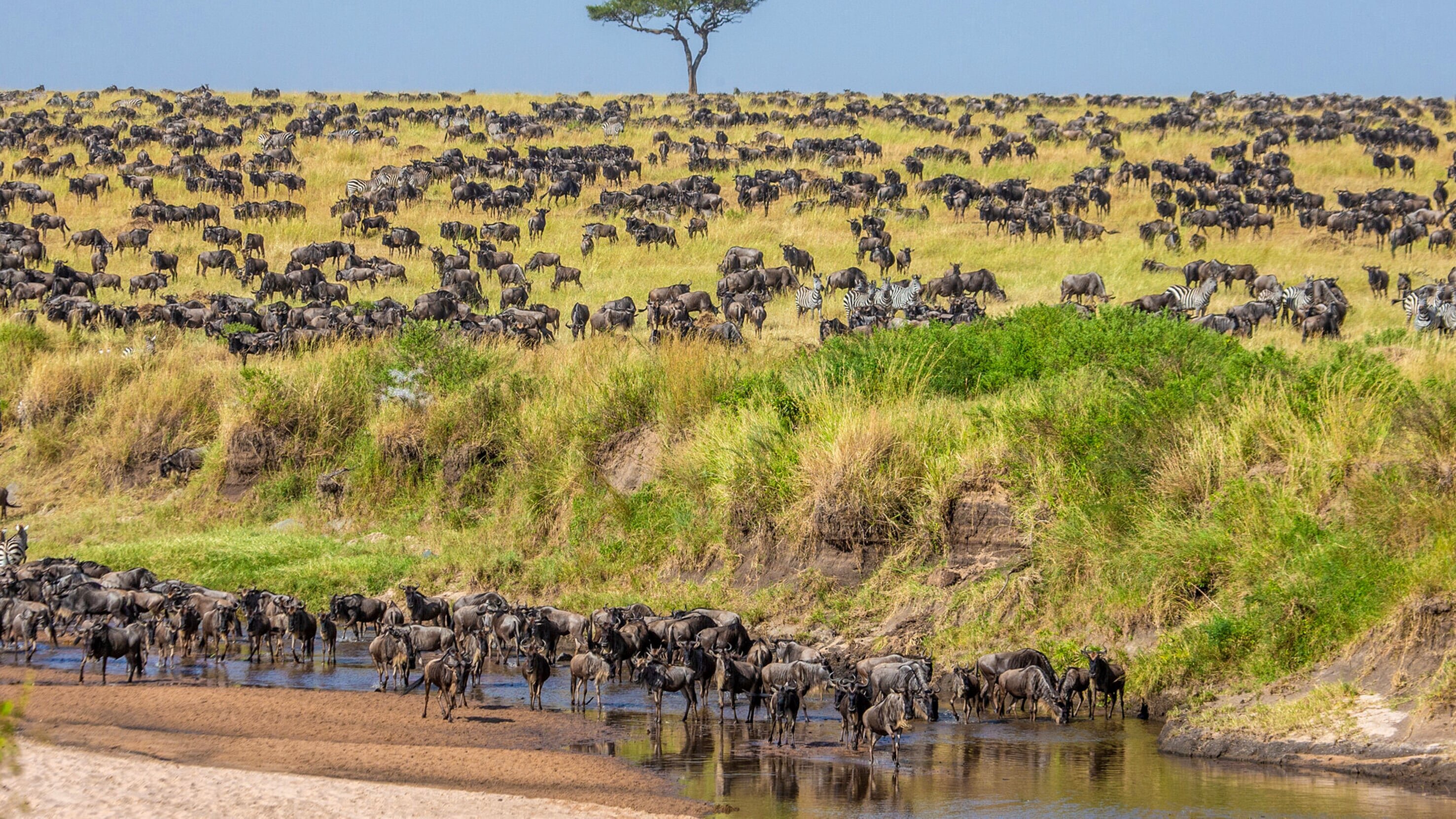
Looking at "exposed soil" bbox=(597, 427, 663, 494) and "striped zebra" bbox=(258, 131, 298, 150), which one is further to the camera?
"striped zebra" bbox=(258, 131, 298, 150)

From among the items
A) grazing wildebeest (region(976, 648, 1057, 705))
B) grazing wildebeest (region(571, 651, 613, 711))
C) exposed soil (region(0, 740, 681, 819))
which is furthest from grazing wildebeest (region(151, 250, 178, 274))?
grazing wildebeest (region(976, 648, 1057, 705))

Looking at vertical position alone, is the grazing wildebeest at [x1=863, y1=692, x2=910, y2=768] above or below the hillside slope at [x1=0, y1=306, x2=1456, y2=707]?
below

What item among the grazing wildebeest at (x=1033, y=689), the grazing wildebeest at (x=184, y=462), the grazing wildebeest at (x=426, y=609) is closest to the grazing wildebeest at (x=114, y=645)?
the grazing wildebeest at (x=426, y=609)

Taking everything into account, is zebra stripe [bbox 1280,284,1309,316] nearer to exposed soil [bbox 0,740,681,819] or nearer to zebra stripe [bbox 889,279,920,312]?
zebra stripe [bbox 889,279,920,312]

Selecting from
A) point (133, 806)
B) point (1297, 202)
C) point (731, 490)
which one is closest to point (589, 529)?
point (731, 490)

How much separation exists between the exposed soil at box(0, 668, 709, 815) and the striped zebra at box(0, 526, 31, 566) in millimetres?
5674

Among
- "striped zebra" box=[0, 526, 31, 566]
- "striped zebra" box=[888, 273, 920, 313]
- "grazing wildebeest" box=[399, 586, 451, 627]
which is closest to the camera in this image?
"grazing wildebeest" box=[399, 586, 451, 627]

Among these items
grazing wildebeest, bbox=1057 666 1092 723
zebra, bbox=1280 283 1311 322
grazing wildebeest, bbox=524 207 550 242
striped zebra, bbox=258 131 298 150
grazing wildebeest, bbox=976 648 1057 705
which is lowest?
grazing wildebeest, bbox=1057 666 1092 723

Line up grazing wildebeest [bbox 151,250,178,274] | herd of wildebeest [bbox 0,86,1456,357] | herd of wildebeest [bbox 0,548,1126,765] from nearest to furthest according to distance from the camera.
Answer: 1. herd of wildebeest [bbox 0,548,1126,765]
2. herd of wildebeest [bbox 0,86,1456,357]
3. grazing wildebeest [bbox 151,250,178,274]

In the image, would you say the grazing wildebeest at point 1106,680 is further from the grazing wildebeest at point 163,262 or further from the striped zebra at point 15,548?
the grazing wildebeest at point 163,262

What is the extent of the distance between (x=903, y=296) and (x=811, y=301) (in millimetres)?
2068

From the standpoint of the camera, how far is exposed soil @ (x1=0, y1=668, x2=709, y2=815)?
34.3 feet

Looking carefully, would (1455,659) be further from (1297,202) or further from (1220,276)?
(1297,202)

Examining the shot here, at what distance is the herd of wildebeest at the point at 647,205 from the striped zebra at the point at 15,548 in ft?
21.1
